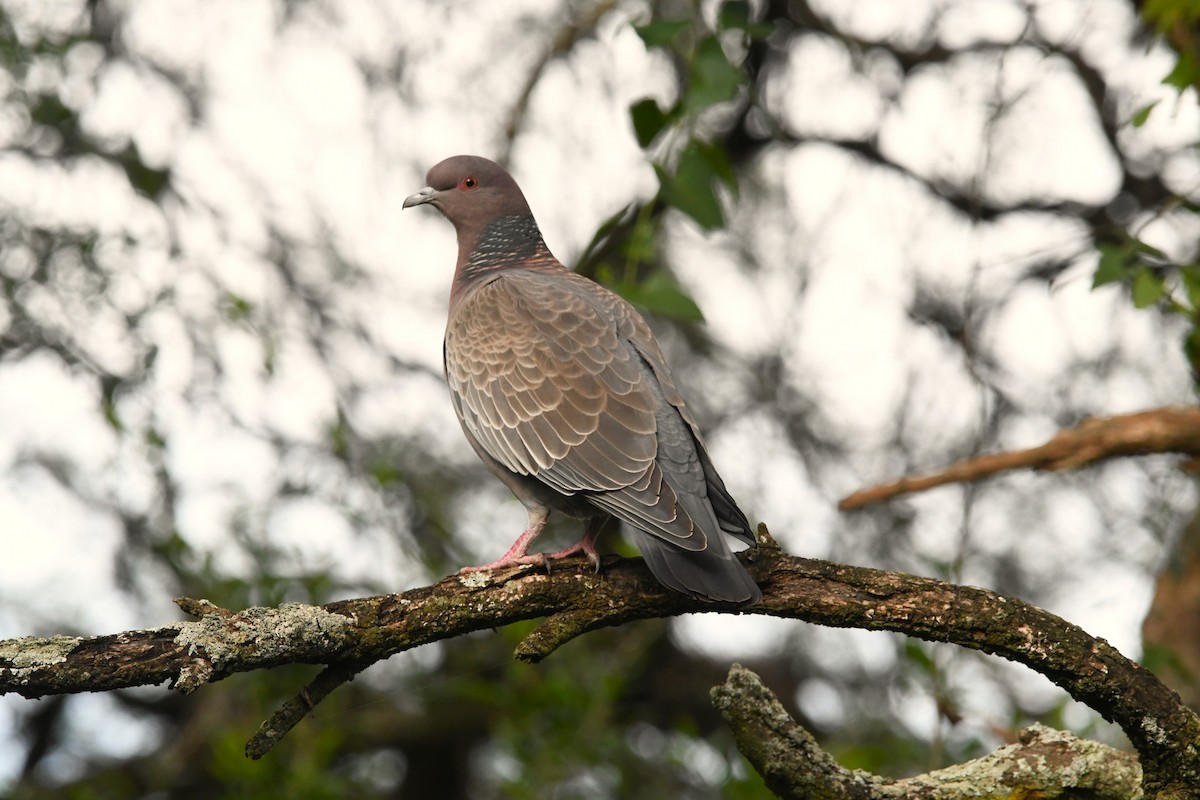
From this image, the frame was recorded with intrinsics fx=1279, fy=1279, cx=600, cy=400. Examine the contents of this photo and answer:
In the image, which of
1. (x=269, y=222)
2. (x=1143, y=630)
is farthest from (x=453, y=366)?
(x=1143, y=630)

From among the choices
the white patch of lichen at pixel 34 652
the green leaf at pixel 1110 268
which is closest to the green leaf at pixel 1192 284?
the green leaf at pixel 1110 268

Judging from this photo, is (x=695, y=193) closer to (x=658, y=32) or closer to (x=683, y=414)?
(x=658, y=32)

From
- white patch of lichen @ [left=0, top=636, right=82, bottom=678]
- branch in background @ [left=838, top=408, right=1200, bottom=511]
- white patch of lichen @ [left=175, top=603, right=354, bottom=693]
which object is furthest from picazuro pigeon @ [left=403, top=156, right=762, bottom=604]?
white patch of lichen @ [left=0, top=636, right=82, bottom=678]

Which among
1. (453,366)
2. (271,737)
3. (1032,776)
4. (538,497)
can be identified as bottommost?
(271,737)

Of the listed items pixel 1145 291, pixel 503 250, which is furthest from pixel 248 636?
pixel 1145 291

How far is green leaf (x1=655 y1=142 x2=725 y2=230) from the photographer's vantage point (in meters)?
3.75

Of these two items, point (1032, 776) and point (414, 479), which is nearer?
point (1032, 776)

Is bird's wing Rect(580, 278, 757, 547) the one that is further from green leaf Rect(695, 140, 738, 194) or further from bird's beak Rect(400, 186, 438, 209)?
bird's beak Rect(400, 186, 438, 209)

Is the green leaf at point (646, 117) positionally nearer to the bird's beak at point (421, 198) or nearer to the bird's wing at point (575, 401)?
the bird's wing at point (575, 401)

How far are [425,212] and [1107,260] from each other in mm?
3831

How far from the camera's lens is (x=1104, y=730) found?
6.25 meters

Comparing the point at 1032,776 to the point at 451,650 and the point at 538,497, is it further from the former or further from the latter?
the point at 451,650

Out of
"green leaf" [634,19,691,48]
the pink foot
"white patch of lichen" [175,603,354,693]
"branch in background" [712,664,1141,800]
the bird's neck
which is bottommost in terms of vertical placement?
"white patch of lichen" [175,603,354,693]

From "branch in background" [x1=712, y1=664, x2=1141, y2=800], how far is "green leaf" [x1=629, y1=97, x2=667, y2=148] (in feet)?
5.40
